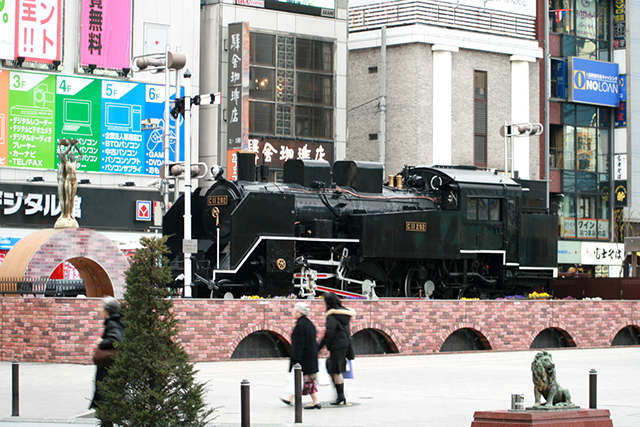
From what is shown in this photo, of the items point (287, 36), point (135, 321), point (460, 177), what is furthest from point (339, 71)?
point (135, 321)

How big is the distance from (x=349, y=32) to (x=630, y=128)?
15517 mm

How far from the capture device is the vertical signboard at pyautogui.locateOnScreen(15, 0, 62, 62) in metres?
32.5

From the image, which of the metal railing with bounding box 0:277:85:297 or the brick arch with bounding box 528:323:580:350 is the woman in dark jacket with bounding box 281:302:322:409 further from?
the brick arch with bounding box 528:323:580:350

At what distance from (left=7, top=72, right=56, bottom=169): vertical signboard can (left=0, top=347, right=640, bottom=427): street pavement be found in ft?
51.6

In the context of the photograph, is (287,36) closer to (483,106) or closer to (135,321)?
(483,106)

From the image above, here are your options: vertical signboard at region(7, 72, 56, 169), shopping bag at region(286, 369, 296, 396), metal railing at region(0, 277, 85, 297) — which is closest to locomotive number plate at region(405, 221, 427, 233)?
metal railing at region(0, 277, 85, 297)

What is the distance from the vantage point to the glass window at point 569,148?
48.2 metres

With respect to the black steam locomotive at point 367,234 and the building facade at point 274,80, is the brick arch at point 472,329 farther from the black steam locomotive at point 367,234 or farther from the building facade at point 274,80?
the building facade at point 274,80

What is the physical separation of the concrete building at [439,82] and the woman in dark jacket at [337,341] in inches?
1096

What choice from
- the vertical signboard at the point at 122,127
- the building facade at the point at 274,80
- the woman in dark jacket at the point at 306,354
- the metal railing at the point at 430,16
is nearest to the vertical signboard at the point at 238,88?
the building facade at the point at 274,80

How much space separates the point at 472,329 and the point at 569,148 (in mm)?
27412

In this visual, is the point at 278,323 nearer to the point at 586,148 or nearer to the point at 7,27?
the point at 7,27

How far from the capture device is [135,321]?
9.63m

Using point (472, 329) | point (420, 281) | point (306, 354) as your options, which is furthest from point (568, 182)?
point (306, 354)
